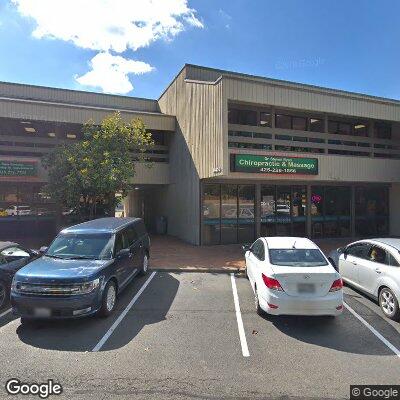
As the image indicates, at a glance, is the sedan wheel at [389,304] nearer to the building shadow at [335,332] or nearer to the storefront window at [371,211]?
the building shadow at [335,332]

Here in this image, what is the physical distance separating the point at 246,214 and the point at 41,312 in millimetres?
10750

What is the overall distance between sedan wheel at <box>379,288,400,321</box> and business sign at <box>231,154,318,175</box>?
6739 millimetres

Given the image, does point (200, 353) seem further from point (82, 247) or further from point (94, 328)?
point (82, 247)

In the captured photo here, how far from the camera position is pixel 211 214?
14.6m

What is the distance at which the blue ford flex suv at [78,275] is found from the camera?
579cm

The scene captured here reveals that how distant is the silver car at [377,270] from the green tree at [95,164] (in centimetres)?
834

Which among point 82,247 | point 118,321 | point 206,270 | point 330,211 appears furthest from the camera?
point 330,211

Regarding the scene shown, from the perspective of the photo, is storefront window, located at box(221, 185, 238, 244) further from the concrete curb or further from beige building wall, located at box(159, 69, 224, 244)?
the concrete curb

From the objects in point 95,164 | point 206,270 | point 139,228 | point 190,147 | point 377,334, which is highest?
point 190,147

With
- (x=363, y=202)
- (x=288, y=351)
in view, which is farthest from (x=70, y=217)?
(x=363, y=202)

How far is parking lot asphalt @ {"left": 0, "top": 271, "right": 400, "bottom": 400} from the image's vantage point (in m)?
4.17

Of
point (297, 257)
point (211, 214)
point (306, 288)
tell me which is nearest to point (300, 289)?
point (306, 288)

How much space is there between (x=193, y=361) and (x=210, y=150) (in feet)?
30.0

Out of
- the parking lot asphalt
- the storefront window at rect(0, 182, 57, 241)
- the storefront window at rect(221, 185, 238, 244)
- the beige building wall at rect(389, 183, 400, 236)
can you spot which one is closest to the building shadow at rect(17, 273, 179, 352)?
the parking lot asphalt
